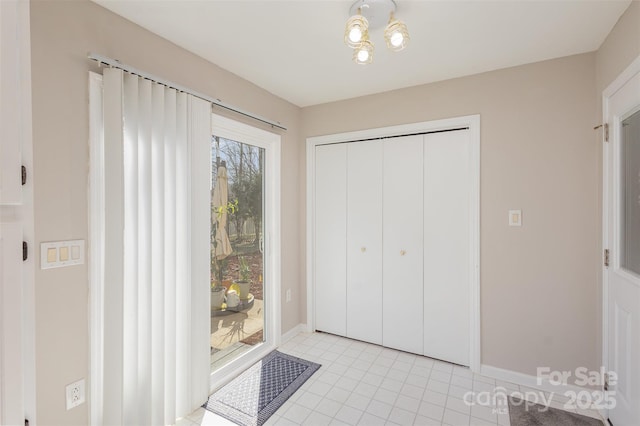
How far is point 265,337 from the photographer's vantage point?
301cm

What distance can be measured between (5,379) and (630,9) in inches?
133

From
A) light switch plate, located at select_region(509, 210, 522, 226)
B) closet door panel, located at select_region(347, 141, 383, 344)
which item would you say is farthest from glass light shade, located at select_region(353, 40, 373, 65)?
light switch plate, located at select_region(509, 210, 522, 226)

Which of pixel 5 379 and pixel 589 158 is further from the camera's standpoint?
pixel 589 158

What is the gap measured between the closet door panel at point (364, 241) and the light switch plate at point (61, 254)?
228 cm

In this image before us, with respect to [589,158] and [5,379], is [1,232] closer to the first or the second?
[5,379]

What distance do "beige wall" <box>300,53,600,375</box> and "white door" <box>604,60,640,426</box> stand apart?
0.65 ft

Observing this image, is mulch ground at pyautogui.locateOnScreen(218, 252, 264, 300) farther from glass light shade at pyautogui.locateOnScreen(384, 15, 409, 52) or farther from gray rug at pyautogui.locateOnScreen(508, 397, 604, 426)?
gray rug at pyautogui.locateOnScreen(508, 397, 604, 426)

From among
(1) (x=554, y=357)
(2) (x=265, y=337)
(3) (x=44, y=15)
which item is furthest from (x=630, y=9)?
(2) (x=265, y=337)

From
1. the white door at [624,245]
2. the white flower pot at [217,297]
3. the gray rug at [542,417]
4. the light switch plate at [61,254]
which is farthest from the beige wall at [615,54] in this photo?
the light switch plate at [61,254]

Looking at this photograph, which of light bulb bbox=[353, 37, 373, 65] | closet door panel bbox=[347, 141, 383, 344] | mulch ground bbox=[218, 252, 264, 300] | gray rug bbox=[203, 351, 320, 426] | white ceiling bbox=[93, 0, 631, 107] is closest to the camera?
light bulb bbox=[353, 37, 373, 65]

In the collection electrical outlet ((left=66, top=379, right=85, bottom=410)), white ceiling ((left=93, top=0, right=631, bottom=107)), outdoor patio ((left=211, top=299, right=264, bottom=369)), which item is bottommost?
outdoor patio ((left=211, top=299, right=264, bottom=369))

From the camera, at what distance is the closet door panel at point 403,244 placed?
9.25 ft

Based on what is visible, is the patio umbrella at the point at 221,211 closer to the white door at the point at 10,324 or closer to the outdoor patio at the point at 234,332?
the outdoor patio at the point at 234,332

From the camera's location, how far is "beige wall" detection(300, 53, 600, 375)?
2172 millimetres
